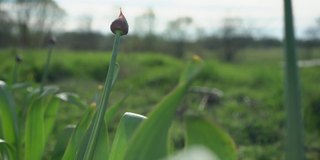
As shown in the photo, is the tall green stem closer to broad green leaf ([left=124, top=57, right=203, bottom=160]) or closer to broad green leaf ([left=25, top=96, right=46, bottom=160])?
broad green leaf ([left=124, top=57, right=203, bottom=160])

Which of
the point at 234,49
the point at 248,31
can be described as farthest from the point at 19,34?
the point at 234,49

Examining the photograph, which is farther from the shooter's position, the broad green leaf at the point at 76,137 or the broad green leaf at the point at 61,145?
the broad green leaf at the point at 61,145

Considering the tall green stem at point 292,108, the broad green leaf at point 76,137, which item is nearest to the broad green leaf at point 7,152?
the broad green leaf at point 76,137

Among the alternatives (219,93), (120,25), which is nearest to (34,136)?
(120,25)

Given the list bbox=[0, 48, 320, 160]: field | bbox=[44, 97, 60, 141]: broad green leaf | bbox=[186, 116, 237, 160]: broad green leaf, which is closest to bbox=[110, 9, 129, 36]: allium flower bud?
bbox=[186, 116, 237, 160]: broad green leaf

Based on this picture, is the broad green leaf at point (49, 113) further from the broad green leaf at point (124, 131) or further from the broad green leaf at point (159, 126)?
the broad green leaf at point (159, 126)

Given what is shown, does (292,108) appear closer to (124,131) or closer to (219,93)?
(124,131)

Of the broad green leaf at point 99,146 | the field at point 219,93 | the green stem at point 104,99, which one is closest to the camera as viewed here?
the green stem at point 104,99
